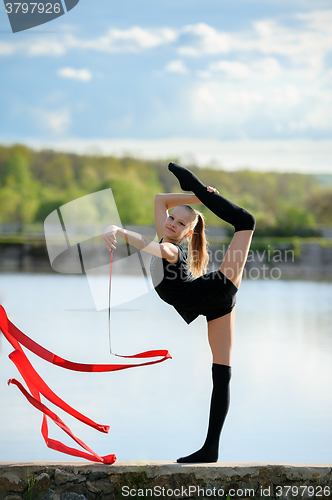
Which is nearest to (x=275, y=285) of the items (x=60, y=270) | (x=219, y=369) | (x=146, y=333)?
(x=60, y=270)

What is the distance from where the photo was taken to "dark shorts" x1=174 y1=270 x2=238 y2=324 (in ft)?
8.59

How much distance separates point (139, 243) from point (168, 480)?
93 cm

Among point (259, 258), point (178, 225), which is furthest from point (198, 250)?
point (259, 258)

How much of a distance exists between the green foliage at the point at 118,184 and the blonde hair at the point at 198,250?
42.4 m

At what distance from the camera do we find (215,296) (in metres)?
2.62

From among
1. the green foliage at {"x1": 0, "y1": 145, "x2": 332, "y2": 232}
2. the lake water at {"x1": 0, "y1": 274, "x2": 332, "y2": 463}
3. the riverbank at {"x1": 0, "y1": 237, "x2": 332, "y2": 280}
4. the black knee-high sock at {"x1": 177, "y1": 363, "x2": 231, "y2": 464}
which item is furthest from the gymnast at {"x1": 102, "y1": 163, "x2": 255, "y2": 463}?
the green foliage at {"x1": 0, "y1": 145, "x2": 332, "y2": 232}

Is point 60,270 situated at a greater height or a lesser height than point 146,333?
lesser

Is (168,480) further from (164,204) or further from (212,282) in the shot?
(164,204)

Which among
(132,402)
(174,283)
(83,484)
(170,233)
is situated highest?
(170,233)

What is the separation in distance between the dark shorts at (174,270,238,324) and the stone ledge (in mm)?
619

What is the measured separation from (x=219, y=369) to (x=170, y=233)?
0.61 m

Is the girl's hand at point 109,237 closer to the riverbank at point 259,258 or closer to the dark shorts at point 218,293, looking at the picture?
the dark shorts at point 218,293

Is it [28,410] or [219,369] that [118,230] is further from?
[28,410]

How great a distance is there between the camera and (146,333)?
770 centimetres
